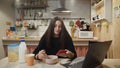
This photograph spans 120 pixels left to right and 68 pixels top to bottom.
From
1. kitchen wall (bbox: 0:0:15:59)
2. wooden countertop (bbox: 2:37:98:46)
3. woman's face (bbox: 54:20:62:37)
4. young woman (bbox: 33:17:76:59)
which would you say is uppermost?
kitchen wall (bbox: 0:0:15:59)

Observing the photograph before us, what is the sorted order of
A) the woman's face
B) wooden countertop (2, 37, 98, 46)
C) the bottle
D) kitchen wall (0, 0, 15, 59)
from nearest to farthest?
1. the bottle
2. the woman's face
3. wooden countertop (2, 37, 98, 46)
4. kitchen wall (0, 0, 15, 59)

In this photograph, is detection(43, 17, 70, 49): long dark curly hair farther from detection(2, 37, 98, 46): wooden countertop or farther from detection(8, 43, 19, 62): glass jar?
detection(2, 37, 98, 46): wooden countertop

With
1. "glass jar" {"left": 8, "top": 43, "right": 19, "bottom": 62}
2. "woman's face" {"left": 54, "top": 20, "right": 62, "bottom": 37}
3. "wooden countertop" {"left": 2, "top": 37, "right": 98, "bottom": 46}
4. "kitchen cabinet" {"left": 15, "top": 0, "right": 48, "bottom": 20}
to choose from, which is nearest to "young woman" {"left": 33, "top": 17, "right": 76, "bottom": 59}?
"woman's face" {"left": 54, "top": 20, "right": 62, "bottom": 37}

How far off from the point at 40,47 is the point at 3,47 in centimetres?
206

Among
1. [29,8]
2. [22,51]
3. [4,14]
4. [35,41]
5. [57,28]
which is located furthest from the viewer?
[29,8]

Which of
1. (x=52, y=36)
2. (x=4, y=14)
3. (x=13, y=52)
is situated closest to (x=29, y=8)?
(x=4, y=14)

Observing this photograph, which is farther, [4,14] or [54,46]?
[4,14]

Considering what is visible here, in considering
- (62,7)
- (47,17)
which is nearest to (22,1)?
(47,17)

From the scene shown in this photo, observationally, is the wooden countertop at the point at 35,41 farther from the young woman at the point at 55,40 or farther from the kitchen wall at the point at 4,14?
the young woman at the point at 55,40

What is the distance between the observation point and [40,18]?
4.84 meters

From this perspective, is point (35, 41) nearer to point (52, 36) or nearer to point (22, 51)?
point (52, 36)

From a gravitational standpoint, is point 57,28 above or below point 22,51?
above

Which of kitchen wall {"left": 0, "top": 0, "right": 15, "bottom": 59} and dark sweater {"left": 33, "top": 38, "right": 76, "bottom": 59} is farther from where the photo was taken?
kitchen wall {"left": 0, "top": 0, "right": 15, "bottom": 59}

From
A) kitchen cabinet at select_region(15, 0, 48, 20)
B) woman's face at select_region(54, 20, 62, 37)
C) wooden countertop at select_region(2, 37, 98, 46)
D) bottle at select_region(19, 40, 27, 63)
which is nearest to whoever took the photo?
bottle at select_region(19, 40, 27, 63)
